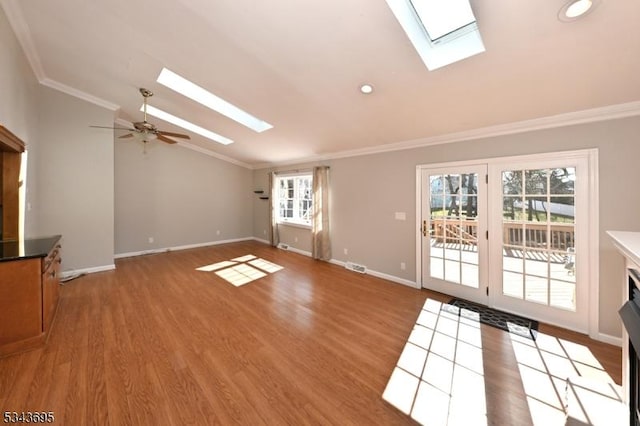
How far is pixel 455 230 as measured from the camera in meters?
3.31

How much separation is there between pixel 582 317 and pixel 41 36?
671cm

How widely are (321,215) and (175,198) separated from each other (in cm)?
398

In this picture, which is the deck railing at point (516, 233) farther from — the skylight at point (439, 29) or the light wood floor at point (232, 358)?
the skylight at point (439, 29)

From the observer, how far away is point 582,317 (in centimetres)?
246

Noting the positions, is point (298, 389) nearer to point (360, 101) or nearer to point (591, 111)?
point (360, 101)

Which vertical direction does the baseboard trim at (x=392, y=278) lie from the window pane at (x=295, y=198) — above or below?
below

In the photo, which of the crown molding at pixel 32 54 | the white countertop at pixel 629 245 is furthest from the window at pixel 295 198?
the white countertop at pixel 629 245

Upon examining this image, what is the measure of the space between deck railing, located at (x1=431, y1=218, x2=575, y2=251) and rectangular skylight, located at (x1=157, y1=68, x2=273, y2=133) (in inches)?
126

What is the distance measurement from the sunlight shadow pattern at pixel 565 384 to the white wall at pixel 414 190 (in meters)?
0.63

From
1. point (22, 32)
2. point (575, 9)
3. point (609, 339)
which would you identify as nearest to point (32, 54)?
point (22, 32)

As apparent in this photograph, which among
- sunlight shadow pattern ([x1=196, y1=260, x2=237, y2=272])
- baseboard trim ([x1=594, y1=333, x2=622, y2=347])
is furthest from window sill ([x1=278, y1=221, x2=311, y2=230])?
baseboard trim ([x1=594, y1=333, x2=622, y2=347])

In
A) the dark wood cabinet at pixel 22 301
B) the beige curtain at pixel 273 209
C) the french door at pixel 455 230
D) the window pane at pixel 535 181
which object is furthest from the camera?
the beige curtain at pixel 273 209

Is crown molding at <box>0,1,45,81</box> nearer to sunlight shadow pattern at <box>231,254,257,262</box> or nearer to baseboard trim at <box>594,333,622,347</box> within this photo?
sunlight shadow pattern at <box>231,254,257,262</box>

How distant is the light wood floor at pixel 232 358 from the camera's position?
5.15 feet
